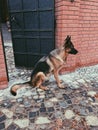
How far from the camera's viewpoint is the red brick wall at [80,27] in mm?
3762

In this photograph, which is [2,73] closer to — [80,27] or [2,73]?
[2,73]

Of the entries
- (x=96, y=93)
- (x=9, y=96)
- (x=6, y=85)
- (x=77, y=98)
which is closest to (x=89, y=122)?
(x=77, y=98)

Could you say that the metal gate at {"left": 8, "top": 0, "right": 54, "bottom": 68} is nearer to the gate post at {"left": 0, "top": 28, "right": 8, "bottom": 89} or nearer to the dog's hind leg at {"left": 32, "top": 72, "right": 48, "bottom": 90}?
the dog's hind leg at {"left": 32, "top": 72, "right": 48, "bottom": 90}

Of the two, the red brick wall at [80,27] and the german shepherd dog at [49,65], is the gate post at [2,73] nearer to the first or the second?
Result: the german shepherd dog at [49,65]

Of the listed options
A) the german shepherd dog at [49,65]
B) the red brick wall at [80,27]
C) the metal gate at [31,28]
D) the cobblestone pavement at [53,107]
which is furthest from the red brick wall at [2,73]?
the red brick wall at [80,27]

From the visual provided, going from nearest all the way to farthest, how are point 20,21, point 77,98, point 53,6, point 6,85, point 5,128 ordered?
point 5,128
point 77,98
point 6,85
point 53,6
point 20,21

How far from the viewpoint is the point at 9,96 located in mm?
3203

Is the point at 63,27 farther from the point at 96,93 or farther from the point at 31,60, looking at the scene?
the point at 96,93

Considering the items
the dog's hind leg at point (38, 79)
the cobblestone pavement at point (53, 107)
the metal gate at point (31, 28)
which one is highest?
the metal gate at point (31, 28)

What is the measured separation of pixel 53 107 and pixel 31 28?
2.42 m

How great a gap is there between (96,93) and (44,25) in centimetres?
223

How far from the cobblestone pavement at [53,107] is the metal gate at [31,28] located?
94 centimetres

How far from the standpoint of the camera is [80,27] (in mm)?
4234

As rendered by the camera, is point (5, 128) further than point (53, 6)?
No
